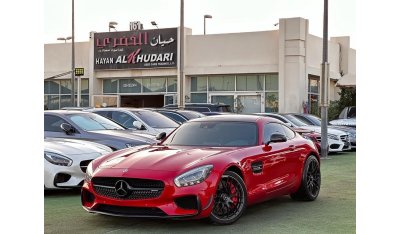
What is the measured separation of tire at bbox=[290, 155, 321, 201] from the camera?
9277 mm

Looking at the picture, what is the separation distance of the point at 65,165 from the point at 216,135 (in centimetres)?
266

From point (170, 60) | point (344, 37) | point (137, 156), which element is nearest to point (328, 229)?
point (137, 156)

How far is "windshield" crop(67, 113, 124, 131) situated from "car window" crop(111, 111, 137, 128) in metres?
2.00

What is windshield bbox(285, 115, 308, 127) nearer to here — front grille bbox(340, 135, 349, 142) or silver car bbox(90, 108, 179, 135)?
front grille bbox(340, 135, 349, 142)

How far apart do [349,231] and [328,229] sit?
9.1 inches

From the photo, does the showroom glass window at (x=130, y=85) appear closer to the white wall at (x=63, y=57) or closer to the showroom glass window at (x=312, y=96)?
the white wall at (x=63, y=57)

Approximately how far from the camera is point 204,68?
126ft

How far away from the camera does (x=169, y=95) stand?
133 feet

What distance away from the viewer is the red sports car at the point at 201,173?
711 cm

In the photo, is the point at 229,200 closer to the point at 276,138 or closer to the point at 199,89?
the point at 276,138

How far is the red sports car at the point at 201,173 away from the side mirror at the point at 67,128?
3.34m

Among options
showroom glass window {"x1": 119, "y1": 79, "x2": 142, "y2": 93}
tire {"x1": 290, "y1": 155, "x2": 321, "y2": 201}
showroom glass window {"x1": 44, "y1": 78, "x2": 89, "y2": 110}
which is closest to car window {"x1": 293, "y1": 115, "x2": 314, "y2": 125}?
tire {"x1": 290, "y1": 155, "x2": 321, "y2": 201}

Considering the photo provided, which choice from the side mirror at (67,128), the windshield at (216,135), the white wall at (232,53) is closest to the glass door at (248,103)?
the white wall at (232,53)
